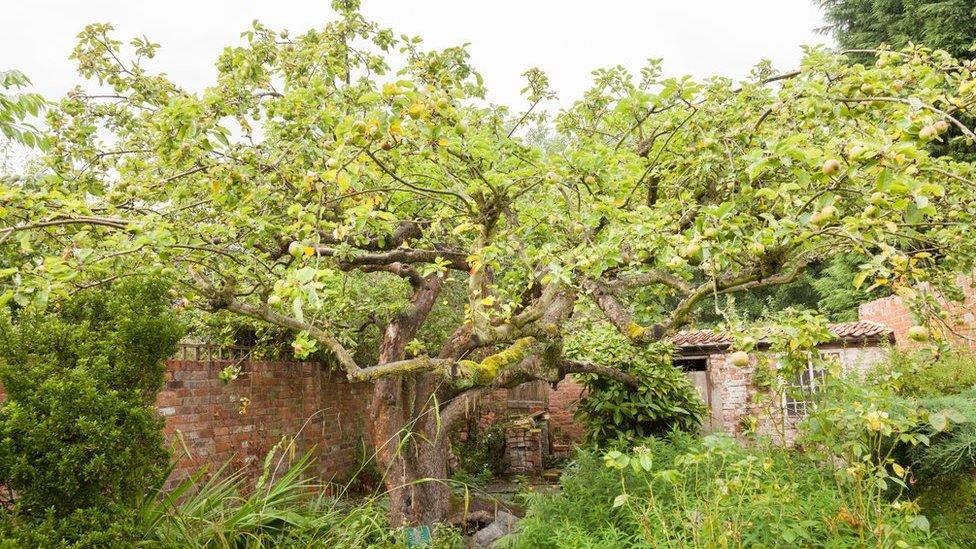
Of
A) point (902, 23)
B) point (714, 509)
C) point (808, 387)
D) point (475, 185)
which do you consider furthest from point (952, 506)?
point (902, 23)

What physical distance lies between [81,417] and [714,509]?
10.2 ft

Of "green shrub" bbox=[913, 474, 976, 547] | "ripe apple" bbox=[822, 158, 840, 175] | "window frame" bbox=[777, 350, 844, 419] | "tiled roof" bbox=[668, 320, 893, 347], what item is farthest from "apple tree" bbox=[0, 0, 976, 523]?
"tiled roof" bbox=[668, 320, 893, 347]

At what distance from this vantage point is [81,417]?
10.1 feet

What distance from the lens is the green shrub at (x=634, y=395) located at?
23.3 ft

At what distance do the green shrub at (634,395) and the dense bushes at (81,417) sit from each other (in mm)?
4868

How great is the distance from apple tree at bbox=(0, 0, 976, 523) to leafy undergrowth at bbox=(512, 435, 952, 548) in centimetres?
91

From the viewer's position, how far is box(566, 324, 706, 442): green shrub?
711cm

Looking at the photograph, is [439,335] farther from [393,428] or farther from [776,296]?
[776,296]

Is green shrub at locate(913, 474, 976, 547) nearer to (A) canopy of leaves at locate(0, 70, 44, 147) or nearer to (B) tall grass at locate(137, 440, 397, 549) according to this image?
(B) tall grass at locate(137, 440, 397, 549)

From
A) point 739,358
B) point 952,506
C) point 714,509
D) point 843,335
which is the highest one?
point 843,335

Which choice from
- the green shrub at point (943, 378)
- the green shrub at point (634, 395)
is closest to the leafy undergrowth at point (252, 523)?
the green shrub at point (634, 395)

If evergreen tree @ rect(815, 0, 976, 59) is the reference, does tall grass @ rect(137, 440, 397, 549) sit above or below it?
A: below

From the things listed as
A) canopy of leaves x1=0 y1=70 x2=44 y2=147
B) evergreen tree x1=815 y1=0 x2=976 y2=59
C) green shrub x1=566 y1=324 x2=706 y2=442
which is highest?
evergreen tree x1=815 y1=0 x2=976 y2=59

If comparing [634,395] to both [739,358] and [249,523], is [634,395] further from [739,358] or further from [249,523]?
[739,358]
